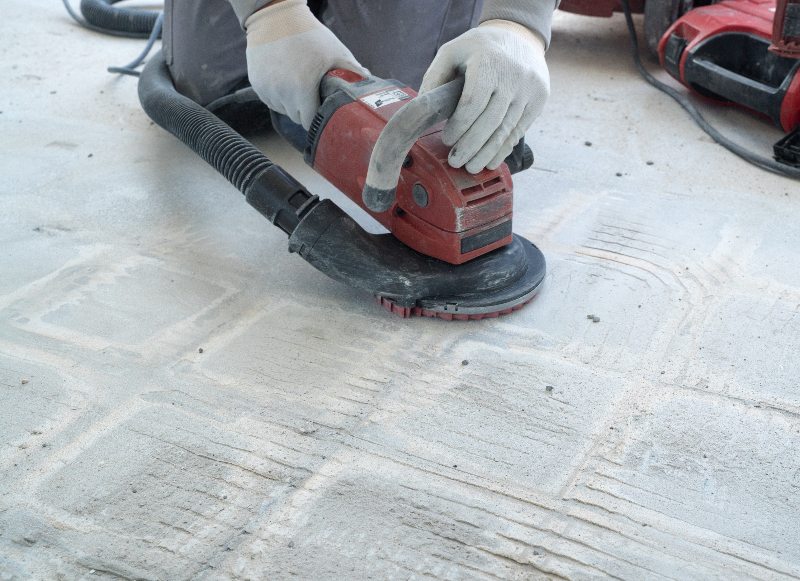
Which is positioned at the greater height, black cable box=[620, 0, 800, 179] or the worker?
the worker

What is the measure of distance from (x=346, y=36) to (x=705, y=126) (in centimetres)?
123

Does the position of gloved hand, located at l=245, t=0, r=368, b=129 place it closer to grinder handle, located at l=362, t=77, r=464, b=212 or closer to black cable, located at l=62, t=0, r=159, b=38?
grinder handle, located at l=362, t=77, r=464, b=212

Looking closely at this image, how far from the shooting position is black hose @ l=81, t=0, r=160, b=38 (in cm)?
347

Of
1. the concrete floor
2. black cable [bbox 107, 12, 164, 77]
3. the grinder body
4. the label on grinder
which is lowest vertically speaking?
the concrete floor

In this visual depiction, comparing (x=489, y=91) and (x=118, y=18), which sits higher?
(x=489, y=91)

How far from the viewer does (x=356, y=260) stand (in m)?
1.76

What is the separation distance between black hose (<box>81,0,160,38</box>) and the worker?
898mm

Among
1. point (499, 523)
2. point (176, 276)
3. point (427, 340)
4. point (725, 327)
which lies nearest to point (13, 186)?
point (176, 276)

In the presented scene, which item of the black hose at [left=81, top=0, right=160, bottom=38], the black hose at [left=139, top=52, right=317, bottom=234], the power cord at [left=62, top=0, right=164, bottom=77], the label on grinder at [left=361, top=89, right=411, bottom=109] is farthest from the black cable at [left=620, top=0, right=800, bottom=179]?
the black hose at [left=81, top=0, right=160, bottom=38]

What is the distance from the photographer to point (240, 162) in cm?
Answer: 191

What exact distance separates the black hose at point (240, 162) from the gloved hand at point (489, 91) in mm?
389

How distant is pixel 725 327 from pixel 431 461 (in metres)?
0.78

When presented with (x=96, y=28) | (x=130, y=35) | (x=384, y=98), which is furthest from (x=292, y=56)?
(x=96, y=28)

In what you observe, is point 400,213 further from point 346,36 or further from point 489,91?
point 346,36
